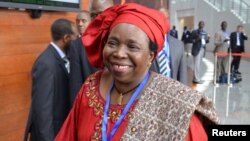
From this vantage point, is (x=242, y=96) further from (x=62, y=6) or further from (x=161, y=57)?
(x=161, y=57)

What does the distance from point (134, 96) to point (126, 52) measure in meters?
0.20

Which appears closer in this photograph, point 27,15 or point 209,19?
point 27,15

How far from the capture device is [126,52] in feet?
5.11

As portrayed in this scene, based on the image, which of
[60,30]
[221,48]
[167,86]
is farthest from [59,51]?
[221,48]

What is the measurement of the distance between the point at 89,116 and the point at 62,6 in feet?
9.80

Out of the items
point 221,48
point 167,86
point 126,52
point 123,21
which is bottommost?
point 221,48

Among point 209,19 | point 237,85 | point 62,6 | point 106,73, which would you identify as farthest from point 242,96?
point 209,19

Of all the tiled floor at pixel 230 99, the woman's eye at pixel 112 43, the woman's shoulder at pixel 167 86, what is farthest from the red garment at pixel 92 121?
the tiled floor at pixel 230 99

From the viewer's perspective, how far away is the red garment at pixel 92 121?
4.96ft

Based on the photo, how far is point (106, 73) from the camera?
1.80 m

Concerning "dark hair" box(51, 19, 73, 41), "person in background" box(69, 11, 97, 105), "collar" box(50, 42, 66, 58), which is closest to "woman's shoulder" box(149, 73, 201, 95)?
"person in background" box(69, 11, 97, 105)

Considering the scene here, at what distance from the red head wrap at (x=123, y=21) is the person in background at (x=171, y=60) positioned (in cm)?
109

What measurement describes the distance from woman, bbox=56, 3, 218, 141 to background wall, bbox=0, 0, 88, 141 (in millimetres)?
2148

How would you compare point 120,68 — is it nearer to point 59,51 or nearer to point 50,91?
point 50,91
